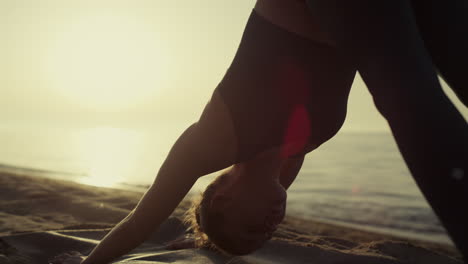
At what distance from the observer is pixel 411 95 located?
116 cm

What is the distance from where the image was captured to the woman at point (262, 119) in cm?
184

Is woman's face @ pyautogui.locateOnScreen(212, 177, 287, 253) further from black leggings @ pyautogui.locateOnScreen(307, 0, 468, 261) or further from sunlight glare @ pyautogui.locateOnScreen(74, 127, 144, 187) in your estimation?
sunlight glare @ pyautogui.locateOnScreen(74, 127, 144, 187)

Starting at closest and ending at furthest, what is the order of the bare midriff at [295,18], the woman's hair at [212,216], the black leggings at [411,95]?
the black leggings at [411,95]
the bare midriff at [295,18]
the woman's hair at [212,216]

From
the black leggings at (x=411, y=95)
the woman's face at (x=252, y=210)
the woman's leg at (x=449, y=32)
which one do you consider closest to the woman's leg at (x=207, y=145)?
the woman's face at (x=252, y=210)

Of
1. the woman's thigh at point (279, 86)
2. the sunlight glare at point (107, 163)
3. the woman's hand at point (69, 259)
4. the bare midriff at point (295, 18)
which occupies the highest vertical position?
the sunlight glare at point (107, 163)

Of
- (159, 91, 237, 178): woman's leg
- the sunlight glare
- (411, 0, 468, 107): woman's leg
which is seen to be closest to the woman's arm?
(159, 91, 237, 178): woman's leg

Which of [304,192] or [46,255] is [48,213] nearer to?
[46,255]

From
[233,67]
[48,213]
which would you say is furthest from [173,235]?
[233,67]

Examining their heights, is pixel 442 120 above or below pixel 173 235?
above

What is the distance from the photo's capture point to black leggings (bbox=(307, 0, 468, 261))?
1.08m

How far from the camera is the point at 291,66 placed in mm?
1867

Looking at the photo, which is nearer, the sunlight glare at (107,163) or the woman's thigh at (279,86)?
the woman's thigh at (279,86)

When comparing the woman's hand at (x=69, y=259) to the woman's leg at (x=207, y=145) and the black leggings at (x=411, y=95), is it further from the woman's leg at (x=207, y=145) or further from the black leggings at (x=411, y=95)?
the black leggings at (x=411, y=95)

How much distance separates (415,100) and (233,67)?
0.96 m
